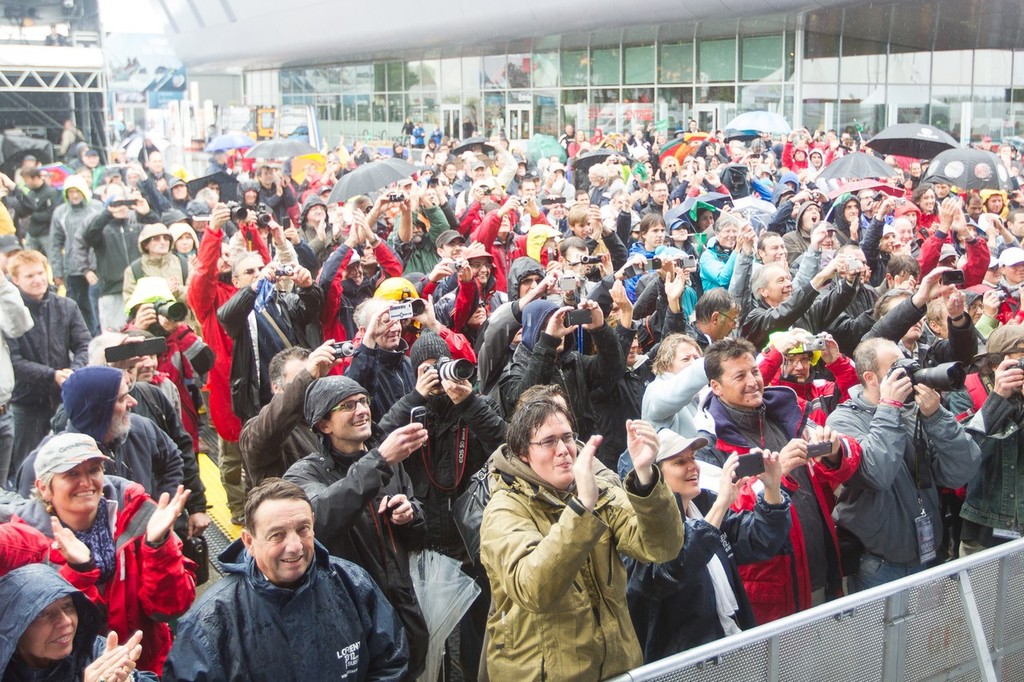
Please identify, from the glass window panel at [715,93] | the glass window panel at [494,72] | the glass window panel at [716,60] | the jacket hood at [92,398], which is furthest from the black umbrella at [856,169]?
the glass window panel at [494,72]

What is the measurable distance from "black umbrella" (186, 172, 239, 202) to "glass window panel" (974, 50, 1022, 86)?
17.3 metres

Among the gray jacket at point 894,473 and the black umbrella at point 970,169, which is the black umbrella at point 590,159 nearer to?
the black umbrella at point 970,169

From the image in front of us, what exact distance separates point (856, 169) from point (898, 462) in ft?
23.0

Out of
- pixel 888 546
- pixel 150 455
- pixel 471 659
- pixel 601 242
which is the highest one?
pixel 601 242

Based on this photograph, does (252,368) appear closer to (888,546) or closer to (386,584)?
(386,584)

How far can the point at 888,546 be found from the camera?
4.49 metres

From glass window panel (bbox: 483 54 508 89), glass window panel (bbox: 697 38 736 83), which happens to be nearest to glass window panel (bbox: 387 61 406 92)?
glass window panel (bbox: 483 54 508 89)

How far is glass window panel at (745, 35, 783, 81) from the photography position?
2330cm

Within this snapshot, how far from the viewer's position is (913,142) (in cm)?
1259

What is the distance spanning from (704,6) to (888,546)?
20209mm

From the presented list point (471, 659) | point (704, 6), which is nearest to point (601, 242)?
point (471, 659)

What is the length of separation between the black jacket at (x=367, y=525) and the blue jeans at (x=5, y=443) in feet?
9.91

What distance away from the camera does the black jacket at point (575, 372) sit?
5.04 meters

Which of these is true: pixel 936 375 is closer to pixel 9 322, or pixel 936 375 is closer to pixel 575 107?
pixel 9 322
